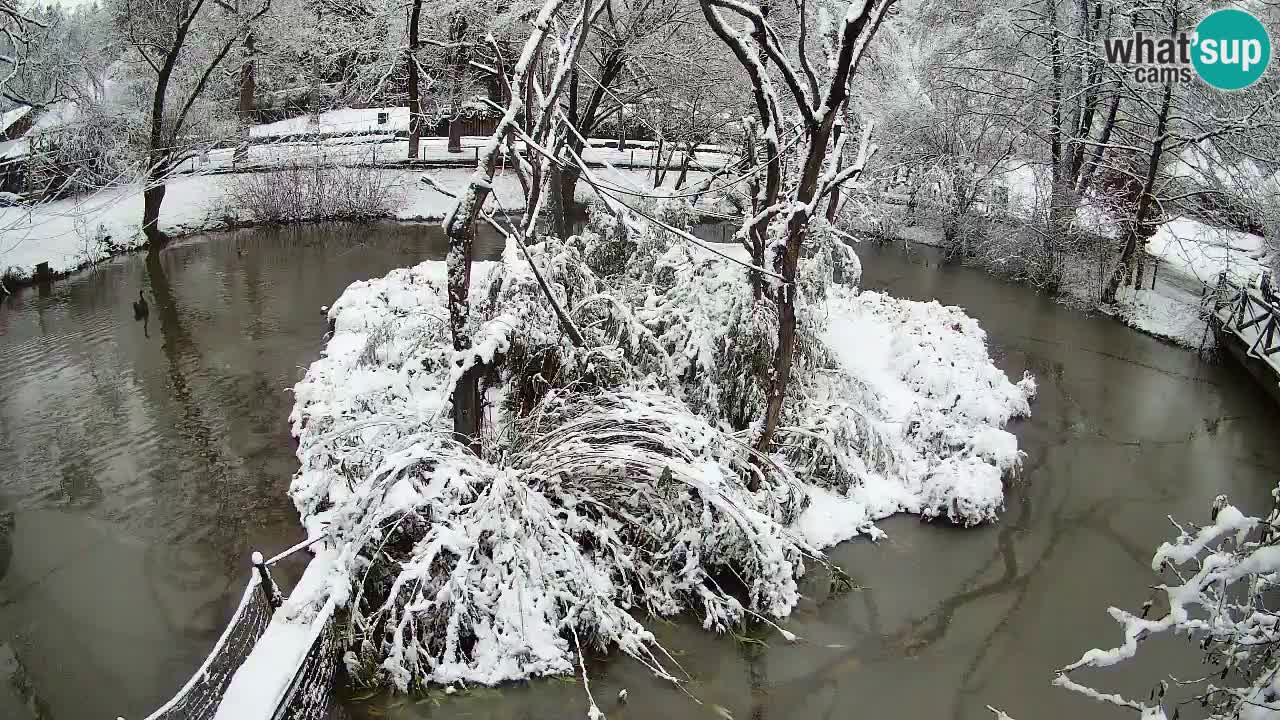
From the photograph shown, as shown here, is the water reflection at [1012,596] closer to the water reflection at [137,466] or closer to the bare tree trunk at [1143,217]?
the water reflection at [137,466]

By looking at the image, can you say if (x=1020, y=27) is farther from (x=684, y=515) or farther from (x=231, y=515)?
(x=231, y=515)

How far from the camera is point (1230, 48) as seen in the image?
53.7 feet

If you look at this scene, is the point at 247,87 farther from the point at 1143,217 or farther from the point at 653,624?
the point at 653,624

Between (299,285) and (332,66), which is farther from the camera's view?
(332,66)

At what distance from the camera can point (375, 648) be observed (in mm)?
6152

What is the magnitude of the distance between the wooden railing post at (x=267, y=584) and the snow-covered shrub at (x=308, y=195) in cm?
1672

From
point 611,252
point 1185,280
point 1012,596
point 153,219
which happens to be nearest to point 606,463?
point 1012,596

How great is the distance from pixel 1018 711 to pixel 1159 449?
6.00 m

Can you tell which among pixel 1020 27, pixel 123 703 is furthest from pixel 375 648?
pixel 1020 27

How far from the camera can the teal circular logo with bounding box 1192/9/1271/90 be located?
628 inches

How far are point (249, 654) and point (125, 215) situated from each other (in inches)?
676

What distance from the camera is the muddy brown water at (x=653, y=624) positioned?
21.7 ft

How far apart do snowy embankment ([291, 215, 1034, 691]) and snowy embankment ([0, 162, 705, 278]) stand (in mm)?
6236

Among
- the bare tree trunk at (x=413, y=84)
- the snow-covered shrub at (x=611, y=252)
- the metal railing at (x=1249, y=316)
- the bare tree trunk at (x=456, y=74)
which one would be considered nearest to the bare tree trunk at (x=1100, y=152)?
the metal railing at (x=1249, y=316)
